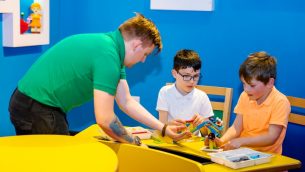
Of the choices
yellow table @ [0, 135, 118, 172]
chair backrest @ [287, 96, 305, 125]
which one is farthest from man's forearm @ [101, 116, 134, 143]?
chair backrest @ [287, 96, 305, 125]

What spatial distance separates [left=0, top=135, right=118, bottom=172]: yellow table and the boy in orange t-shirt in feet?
3.61

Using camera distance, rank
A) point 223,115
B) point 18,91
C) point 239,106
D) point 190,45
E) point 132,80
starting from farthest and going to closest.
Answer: point 132,80 → point 190,45 → point 223,115 → point 239,106 → point 18,91

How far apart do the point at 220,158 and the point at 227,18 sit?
1736mm

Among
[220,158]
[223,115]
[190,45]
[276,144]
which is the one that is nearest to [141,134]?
[220,158]

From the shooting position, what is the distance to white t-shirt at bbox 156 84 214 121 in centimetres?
310

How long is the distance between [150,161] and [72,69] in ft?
2.17

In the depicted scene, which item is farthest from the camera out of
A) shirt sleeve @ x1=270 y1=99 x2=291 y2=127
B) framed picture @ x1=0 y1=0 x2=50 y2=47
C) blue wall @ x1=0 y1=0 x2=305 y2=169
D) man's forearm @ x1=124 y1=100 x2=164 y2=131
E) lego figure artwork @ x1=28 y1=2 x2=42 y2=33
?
lego figure artwork @ x1=28 y1=2 x2=42 y2=33

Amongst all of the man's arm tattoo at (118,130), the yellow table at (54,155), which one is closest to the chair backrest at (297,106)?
the man's arm tattoo at (118,130)

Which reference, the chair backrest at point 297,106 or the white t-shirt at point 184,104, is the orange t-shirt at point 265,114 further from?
the chair backrest at point 297,106

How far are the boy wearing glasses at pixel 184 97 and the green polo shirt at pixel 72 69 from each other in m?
1.01

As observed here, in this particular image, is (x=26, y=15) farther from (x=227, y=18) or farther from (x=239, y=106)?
(x=239, y=106)

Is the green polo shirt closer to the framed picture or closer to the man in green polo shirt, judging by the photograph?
the man in green polo shirt

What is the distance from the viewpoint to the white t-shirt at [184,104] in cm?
310

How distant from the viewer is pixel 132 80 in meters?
4.03
